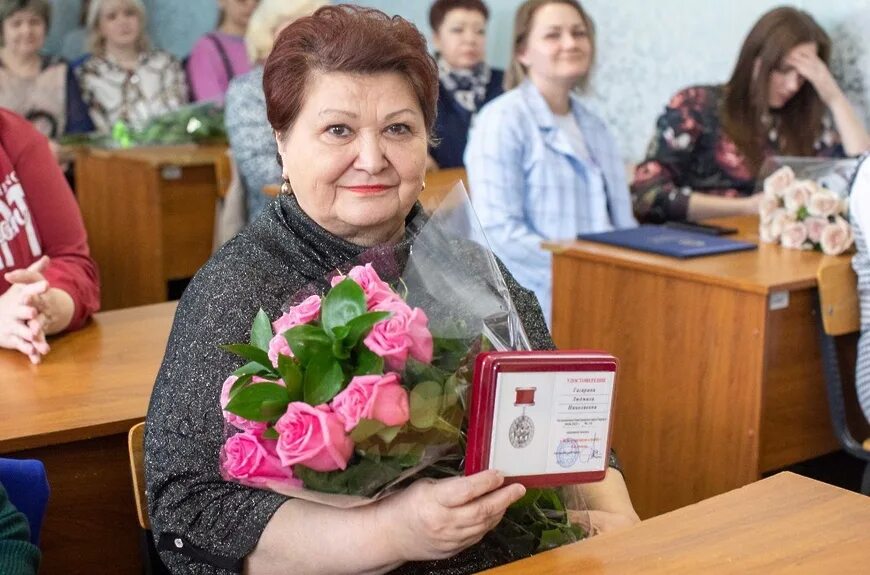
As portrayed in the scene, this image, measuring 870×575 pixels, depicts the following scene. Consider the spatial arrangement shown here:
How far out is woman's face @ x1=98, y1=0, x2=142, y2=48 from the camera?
19.5 feet

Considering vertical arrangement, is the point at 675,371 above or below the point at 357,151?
below

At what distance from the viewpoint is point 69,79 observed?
5.72 metres

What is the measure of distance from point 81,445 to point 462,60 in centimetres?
401

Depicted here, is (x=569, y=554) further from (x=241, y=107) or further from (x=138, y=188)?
(x=138, y=188)

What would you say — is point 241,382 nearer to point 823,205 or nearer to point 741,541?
point 741,541

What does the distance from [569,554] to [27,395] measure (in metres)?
1.06

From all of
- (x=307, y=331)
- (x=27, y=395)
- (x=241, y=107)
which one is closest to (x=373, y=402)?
(x=307, y=331)

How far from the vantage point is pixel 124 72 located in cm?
590

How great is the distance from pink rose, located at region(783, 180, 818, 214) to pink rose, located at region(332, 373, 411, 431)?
227cm

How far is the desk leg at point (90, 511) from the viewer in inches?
74.4

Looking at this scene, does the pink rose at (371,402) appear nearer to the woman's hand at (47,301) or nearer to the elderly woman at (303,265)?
the elderly woman at (303,265)

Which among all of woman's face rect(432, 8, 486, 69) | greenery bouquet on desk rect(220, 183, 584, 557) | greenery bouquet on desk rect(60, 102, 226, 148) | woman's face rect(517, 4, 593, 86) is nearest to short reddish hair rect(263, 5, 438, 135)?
greenery bouquet on desk rect(220, 183, 584, 557)

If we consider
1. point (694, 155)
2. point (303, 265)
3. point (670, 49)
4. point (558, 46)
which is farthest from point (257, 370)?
point (670, 49)

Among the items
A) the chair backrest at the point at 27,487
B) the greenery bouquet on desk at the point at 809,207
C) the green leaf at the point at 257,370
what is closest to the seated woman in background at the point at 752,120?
the greenery bouquet on desk at the point at 809,207
